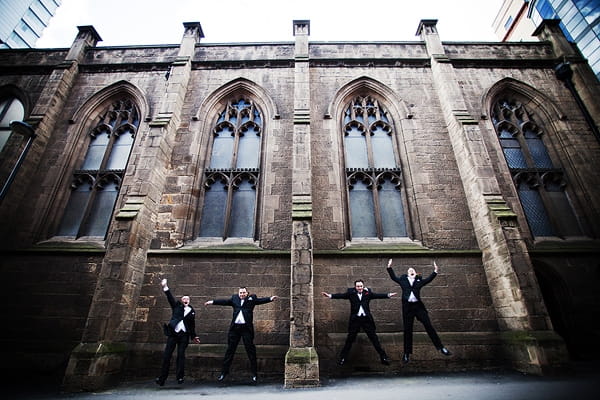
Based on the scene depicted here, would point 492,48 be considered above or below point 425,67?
above

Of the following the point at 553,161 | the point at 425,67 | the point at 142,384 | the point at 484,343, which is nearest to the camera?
the point at 142,384

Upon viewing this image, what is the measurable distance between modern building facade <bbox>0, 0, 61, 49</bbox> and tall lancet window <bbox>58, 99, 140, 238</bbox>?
16.7 metres

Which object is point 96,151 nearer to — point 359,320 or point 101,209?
point 101,209

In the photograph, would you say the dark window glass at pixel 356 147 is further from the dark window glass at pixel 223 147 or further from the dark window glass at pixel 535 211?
the dark window glass at pixel 535 211

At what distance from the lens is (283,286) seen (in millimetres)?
6402

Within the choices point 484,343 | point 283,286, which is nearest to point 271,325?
point 283,286

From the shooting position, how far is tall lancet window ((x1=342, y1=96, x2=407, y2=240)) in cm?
739

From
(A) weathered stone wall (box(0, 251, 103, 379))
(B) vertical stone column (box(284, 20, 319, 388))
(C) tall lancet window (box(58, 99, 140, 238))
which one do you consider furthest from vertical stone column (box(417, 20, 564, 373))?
(C) tall lancet window (box(58, 99, 140, 238))

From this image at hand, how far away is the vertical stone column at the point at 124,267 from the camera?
494 cm

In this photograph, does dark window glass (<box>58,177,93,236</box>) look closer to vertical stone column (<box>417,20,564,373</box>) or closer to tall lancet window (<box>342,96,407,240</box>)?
tall lancet window (<box>342,96,407,240</box>)

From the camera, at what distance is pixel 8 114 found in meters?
9.29

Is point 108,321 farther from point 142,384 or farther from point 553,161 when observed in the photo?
point 553,161

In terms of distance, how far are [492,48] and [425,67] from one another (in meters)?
2.88

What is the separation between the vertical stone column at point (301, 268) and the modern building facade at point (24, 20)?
22823mm
